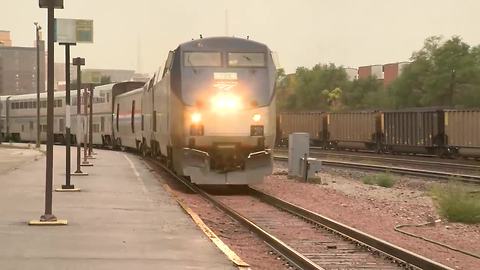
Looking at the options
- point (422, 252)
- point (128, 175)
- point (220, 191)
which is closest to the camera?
point (422, 252)

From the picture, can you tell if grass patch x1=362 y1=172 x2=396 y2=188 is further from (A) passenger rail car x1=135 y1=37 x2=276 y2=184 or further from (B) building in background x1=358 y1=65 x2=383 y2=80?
(B) building in background x1=358 y1=65 x2=383 y2=80

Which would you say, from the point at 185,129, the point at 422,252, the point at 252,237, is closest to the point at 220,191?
the point at 185,129

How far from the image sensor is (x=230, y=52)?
1895cm

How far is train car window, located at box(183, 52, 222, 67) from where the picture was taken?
18.6 metres

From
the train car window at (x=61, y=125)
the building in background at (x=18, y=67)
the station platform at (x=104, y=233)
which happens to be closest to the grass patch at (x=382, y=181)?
the station platform at (x=104, y=233)

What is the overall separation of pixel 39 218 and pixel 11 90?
146 metres

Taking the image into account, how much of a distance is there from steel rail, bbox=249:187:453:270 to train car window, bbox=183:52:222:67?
394 centimetres

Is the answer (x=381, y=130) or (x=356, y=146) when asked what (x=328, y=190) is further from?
(x=356, y=146)

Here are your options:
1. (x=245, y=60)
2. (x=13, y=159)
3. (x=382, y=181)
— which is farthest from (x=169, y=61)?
(x=13, y=159)

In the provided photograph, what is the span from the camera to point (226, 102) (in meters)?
18.3

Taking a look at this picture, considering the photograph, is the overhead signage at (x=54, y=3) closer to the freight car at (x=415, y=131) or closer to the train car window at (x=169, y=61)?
the train car window at (x=169, y=61)

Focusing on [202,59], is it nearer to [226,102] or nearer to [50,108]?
[226,102]

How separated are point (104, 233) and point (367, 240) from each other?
12.9 ft

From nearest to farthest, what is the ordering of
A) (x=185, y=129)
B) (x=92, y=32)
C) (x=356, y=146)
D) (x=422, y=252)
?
(x=422, y=252), (x=92, y=32), (x=185, y=129), (x=356, y=146)
